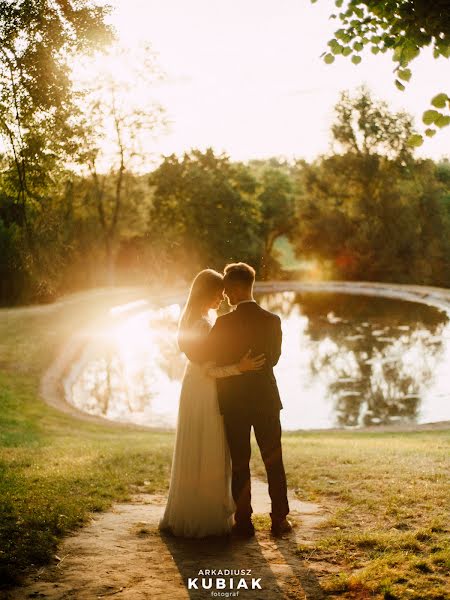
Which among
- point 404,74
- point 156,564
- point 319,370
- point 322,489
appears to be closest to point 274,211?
point 319,370

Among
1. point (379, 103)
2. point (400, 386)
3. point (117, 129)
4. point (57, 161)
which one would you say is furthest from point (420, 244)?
point (57, 161)

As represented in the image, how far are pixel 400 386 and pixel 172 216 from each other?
32905 millimetres

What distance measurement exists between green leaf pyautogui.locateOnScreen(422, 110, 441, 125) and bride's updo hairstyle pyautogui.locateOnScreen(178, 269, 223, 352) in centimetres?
192

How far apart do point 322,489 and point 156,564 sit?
2.81 metres

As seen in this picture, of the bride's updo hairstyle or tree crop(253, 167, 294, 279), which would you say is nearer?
the bride's updo hairstyle

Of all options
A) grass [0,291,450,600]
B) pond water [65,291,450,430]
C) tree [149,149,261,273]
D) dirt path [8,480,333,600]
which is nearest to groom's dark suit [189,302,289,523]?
dirt path [8,480,333,600]

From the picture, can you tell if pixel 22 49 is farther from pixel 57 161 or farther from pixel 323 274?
pixel 323 274

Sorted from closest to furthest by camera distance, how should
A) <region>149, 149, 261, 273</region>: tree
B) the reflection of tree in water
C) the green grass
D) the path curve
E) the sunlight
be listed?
the green grass
the path curve
the reflection of tree in water
the sunlight
<region>149, 149, 261, 273</region>: tree

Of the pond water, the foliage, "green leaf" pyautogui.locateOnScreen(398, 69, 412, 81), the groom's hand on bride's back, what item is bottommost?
the pond water

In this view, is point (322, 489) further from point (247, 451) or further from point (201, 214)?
point (201, 214)

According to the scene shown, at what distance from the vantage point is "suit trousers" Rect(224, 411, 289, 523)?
5078 millimetres

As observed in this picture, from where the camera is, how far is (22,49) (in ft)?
28.4

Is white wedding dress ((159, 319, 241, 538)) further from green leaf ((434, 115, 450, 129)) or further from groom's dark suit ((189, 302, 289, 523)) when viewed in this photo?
green leaf ((434, 115, 450, 129))

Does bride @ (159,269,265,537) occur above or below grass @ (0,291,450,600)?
above
